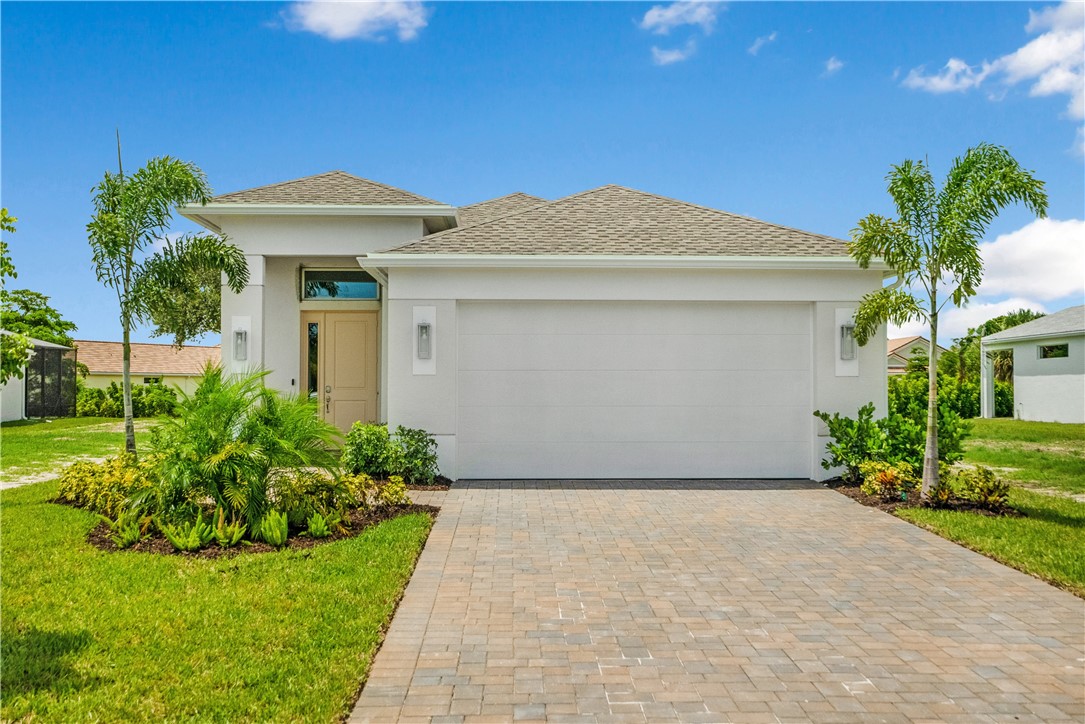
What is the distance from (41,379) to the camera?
1055 inches

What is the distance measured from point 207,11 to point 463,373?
653 cm

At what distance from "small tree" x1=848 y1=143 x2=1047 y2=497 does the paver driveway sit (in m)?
2.97

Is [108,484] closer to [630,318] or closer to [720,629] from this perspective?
[630,318]

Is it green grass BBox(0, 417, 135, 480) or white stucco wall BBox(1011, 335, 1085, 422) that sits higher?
white stucco wall BBox(1011, 335, 1085, 422)

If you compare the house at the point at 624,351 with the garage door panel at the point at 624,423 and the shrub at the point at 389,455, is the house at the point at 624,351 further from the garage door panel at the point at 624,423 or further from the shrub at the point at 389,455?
the shrub at the point at 389,455

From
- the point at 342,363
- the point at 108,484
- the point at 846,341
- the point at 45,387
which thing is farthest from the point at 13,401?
the point at 846,341

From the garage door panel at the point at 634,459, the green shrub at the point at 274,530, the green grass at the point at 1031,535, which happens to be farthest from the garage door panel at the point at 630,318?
the green shrub at the point at 274,530

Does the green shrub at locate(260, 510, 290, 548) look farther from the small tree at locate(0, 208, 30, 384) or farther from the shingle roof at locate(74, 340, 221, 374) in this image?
the shingle roof at locate(74, 340, 221, 374)

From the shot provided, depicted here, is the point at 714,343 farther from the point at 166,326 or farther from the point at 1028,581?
the point at 166,326

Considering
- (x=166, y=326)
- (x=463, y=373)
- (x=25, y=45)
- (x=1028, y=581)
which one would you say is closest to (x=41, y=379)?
(x=166, y=326)

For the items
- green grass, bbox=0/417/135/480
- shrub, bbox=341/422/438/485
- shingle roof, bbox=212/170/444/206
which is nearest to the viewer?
shrub, bbox=341/422/438/485

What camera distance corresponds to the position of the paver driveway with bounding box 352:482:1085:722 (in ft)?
12.2

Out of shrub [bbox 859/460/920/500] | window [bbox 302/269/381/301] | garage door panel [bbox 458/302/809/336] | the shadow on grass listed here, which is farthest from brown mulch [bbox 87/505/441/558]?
shrub [bbox 859/460/920/500]

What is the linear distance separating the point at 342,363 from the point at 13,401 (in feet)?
61.3
